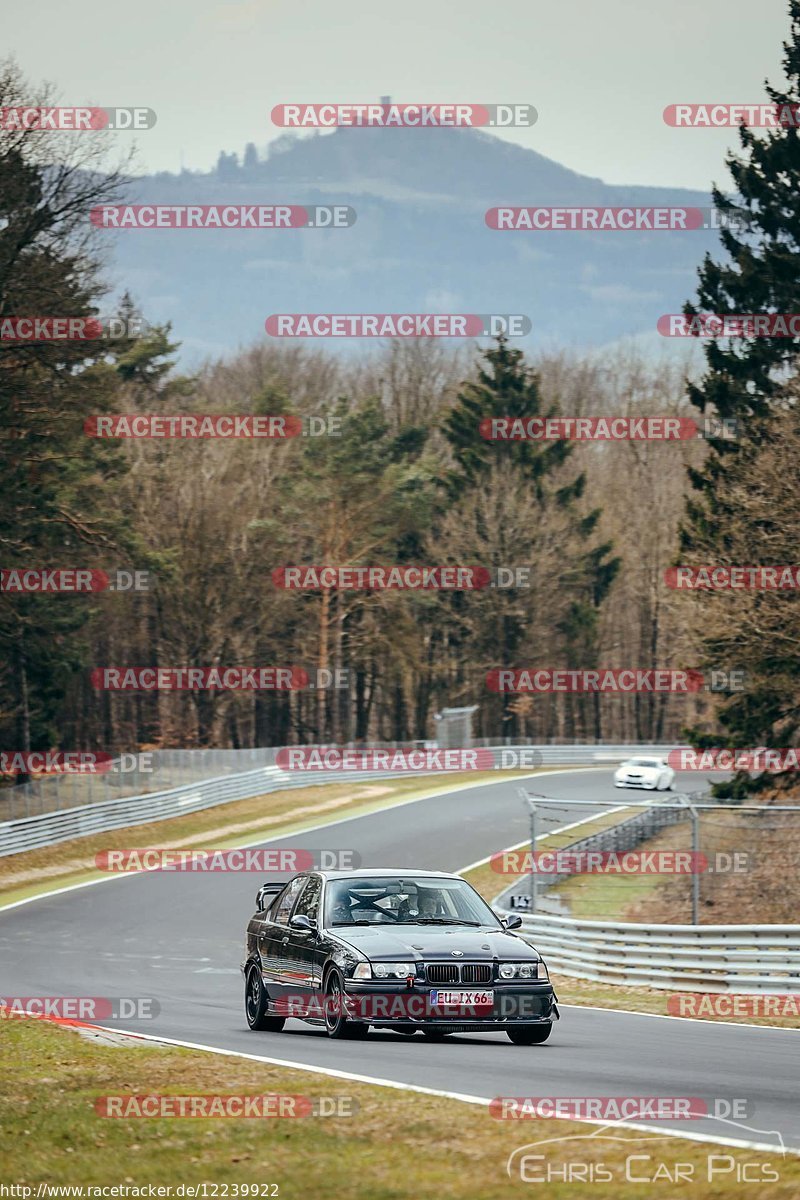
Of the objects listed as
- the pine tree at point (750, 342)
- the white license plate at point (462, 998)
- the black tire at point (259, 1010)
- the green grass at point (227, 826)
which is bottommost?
the green grass at point (227, 826)

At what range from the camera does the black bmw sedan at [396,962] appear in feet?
42.8

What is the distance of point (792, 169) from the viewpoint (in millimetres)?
39250

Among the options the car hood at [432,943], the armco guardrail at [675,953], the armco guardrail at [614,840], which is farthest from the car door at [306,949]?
the armco guardrail at [614,840]

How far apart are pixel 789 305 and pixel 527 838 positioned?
14796 millimetres

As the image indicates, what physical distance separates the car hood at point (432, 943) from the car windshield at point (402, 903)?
19 cm

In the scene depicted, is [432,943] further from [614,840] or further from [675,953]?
[614,840]

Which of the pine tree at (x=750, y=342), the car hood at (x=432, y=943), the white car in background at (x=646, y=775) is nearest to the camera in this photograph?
the car hood at (x=432, y=943)

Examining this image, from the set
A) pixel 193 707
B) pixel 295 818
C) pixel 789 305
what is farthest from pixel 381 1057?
pixel 193 707

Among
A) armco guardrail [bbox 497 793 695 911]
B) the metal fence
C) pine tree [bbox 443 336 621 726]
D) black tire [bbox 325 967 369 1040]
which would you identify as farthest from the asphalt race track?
pine tree [bbox 443 336 621 726]

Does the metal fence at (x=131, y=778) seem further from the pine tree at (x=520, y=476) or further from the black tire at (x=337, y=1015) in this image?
the black tire at (x=337, y=1015)

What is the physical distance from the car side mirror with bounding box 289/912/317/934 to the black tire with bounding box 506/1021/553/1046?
6.22 ft

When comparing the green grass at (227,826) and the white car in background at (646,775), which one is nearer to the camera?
the green grass at (227,826)

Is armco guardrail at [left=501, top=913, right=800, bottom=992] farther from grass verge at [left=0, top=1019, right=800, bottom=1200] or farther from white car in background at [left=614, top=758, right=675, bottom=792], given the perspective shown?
white car in background at [left=614, top=758, right=675, bottom=792]

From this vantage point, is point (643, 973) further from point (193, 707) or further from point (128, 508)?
point (193, 707)
